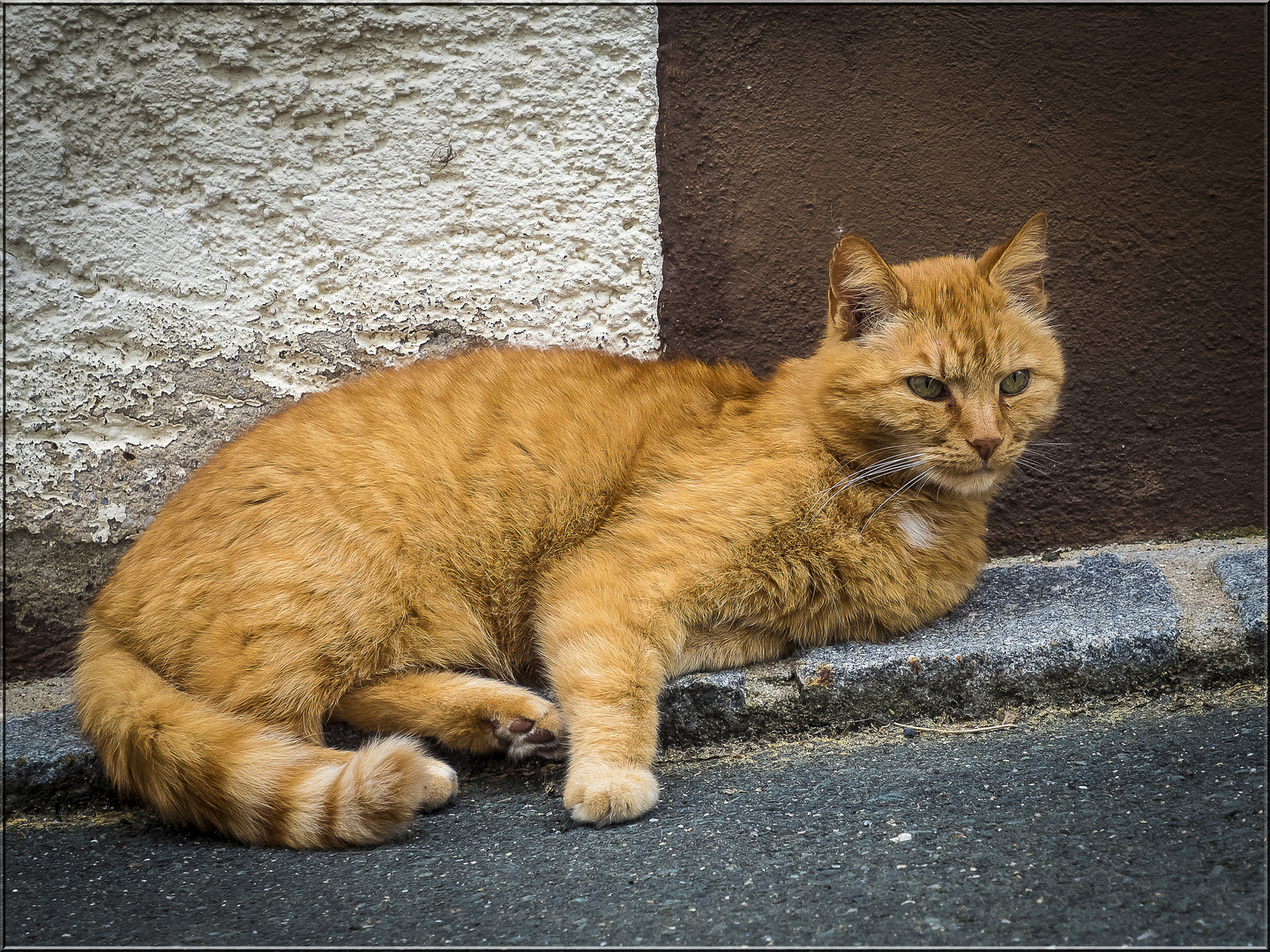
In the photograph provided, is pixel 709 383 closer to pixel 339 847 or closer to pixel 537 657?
pixel 537 657

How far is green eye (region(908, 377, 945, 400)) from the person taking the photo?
7.53ft

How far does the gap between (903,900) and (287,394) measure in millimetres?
2281

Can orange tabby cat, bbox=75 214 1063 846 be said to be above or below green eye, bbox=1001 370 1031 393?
below

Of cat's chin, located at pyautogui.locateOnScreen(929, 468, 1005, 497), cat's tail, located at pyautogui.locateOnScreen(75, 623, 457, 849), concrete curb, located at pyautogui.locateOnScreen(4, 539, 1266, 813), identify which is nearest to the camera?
cat's tail, located at pyautogui.locateOnScreen(75, 623, 457, 849)

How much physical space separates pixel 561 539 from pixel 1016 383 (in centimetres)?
128

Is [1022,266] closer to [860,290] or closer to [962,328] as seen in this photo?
[962,328]

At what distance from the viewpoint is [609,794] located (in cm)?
185

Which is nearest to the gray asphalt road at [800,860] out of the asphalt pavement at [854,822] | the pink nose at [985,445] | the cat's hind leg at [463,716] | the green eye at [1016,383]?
the asphalt pavement at [854,822]

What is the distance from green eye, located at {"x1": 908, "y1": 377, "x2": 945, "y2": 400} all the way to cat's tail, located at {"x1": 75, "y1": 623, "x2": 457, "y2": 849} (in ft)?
4.85

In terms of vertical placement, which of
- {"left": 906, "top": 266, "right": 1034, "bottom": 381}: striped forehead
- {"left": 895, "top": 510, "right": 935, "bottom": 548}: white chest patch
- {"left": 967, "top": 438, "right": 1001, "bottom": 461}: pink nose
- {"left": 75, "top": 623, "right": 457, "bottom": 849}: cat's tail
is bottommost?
{"left": 75, "top": 623, "right": 457, "bottom": 849}: cat's tail

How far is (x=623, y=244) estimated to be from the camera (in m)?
2.91

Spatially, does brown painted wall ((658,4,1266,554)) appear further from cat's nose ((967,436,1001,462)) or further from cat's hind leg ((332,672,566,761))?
cat's hind leg ((332,672,566,761))

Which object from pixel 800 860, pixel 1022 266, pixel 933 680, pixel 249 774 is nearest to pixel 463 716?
pixel 249 774

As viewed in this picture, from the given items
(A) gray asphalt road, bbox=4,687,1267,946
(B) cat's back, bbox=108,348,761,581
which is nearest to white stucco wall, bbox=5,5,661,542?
(B) cat's back, bbox=108,348,761,581
